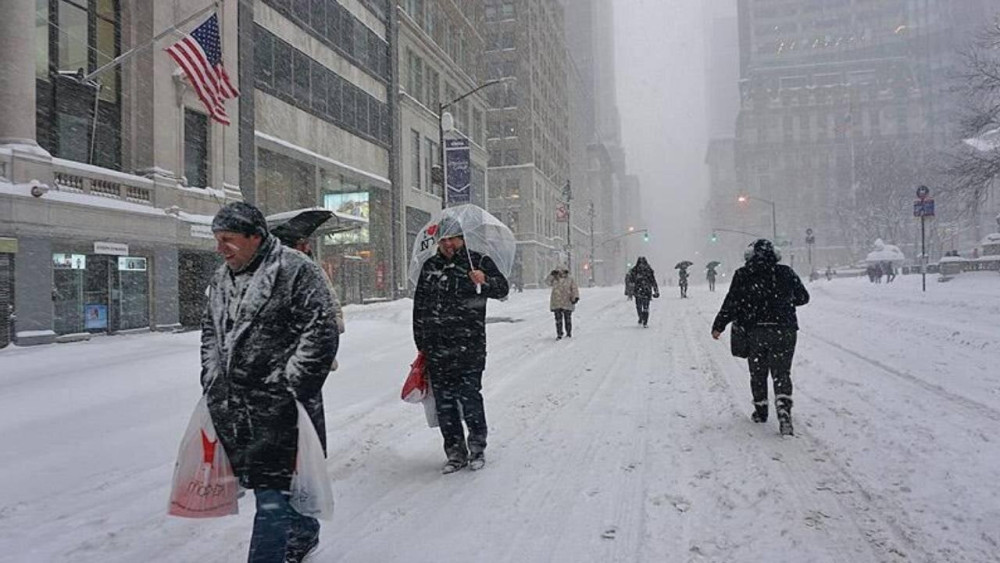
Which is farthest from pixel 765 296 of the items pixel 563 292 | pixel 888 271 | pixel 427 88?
pixel 888 271

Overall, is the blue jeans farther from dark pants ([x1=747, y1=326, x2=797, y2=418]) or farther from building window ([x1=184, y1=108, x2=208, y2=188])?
building window ([x1=184, y1=108, x2=208, y2=188])

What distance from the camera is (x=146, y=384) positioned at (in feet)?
30.0

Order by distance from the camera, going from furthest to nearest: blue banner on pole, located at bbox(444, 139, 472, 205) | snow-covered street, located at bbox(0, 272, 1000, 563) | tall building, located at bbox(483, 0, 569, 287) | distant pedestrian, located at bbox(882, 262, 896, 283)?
tall building, located at bbox(483, 0, 569, 287) < distant pedestrian, located at bbox(882, 262, 896, 283) < blue banner on pole, located at bbox(444, 139, 472, 205) < snow-covered street, located at bbox(0, 272, 1000, 563)

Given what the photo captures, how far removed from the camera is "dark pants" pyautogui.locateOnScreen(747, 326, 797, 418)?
5.97 meters

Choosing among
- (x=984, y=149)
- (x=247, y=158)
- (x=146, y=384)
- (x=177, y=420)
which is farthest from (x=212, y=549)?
(x=984, y=149)

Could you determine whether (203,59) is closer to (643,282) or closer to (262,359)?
(643,282)

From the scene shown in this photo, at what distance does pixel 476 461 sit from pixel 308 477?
244 centimetres

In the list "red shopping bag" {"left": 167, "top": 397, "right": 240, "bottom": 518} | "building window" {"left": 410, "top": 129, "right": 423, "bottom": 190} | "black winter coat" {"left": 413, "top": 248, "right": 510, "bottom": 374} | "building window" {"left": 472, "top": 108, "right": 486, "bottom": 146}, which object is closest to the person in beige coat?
"black winter coat" {"left": 413, "top": 248, "right": 510, "bottom": 374}

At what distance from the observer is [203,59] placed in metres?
15.0

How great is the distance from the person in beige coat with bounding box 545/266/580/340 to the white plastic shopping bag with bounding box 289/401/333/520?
39.1 ft

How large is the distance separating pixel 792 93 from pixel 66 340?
483 ft

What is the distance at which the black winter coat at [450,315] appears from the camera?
16.1 ft

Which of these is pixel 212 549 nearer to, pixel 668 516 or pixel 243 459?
pixel 243 459

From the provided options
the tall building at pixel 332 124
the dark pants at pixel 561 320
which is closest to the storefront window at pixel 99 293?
the tall building at pixel 332 124
